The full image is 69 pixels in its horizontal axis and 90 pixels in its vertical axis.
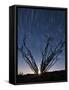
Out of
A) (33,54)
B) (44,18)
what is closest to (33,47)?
(33,54)

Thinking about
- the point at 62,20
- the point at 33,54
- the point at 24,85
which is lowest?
the point at 24,85

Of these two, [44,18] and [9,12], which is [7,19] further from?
[44,18]

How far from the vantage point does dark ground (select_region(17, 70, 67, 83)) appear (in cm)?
289

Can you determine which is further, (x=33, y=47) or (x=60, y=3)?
(x=60, y=3)

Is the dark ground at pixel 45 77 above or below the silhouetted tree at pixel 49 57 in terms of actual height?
below

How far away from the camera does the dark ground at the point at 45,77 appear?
9.47ft

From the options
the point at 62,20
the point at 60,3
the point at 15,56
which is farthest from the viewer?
the point at 60,3

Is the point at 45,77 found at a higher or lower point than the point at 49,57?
lower

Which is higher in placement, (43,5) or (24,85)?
(43,5)

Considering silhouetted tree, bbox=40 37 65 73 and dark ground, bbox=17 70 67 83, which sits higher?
silhouetted tree, bbox=40 37 65 73

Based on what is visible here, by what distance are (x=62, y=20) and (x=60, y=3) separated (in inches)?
10.5

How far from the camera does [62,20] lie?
3.04 m

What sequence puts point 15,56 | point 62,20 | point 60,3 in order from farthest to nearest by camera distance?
point 60,3, point 62,20, point 15,56

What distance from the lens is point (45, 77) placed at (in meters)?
2.98
